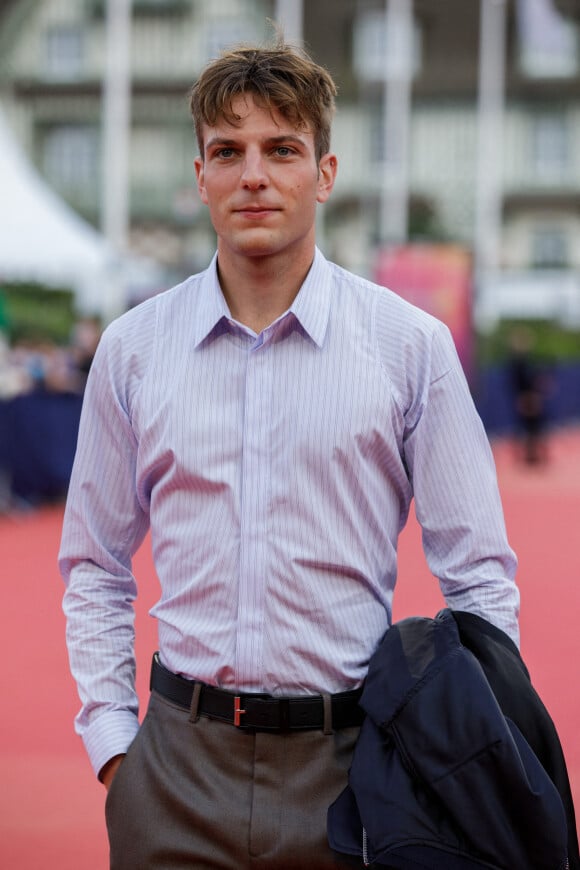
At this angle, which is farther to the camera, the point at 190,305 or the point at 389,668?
the point at 190,305

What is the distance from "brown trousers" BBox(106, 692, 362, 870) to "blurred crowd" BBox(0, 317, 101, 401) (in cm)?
929

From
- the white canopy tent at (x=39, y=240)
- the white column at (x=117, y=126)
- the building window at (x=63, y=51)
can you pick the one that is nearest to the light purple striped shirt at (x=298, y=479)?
the white canopy tent at (x=39, y=240)

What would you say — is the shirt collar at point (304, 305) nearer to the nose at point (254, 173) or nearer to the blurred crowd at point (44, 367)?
the nose at point (254, 173)

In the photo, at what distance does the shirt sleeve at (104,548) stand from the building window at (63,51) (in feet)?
114

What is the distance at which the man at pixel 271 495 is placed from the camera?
2020mm

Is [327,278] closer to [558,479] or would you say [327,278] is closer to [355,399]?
[355,399]

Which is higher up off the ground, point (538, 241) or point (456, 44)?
point (456, 44)

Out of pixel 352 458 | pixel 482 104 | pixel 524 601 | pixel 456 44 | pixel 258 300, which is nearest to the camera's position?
pixel 352 458

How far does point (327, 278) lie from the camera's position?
2201 mm

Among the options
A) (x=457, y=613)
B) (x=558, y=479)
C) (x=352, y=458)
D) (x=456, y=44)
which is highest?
(x=456, y=44)

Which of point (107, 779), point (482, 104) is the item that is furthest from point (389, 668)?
point (482, 104)

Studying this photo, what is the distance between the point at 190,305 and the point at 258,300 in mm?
128

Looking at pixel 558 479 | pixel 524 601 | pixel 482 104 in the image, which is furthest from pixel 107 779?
pixel 482 104

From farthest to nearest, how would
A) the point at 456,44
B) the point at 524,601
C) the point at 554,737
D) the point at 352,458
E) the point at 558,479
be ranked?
1. the point at 456,44
2. the point at 558,479
3. the point at 524,601
4. the point at 352,458
5. the point at 554,737
